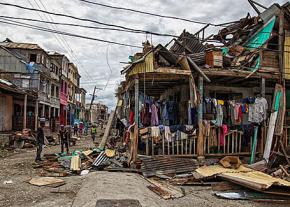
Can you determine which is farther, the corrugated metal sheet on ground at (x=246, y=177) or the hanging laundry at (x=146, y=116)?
the hanging laundry at (x=146, y=116)

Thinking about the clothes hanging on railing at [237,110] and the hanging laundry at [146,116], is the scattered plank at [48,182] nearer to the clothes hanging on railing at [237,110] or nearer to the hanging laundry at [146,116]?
the hanging laundry at [146,116]

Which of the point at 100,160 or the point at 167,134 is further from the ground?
the point at 167,134

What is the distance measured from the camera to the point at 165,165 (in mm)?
10445

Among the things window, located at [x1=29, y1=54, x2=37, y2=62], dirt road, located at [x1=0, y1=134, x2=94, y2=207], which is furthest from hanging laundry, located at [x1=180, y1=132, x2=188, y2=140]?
window, located at [x1=29, y1=54, x2=37, y2=62]

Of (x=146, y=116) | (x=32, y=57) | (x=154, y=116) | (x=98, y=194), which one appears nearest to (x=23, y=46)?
(x=32, y=57)

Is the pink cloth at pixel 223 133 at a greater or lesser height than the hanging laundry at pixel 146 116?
lesser

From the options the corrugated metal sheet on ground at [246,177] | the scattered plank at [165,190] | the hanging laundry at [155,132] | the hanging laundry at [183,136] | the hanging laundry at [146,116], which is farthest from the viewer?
the hanging laundry at [146,116]

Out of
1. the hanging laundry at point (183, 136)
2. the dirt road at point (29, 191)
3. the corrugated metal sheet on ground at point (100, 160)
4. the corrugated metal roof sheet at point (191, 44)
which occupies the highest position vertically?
the corrugated metal roof sheet at point (191, 44)

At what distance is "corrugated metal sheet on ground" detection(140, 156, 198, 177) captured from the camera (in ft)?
33.5

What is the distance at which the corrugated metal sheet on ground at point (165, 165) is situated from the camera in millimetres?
10203

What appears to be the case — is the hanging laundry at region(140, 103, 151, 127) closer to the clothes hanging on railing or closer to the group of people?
the clothes hanging on railing

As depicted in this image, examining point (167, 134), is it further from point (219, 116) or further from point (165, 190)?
point (165, 190)

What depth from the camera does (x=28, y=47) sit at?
3241 centimetres

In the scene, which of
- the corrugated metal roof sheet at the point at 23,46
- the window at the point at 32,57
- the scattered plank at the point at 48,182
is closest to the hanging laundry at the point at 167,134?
the scattered plank at the point at 48,182
